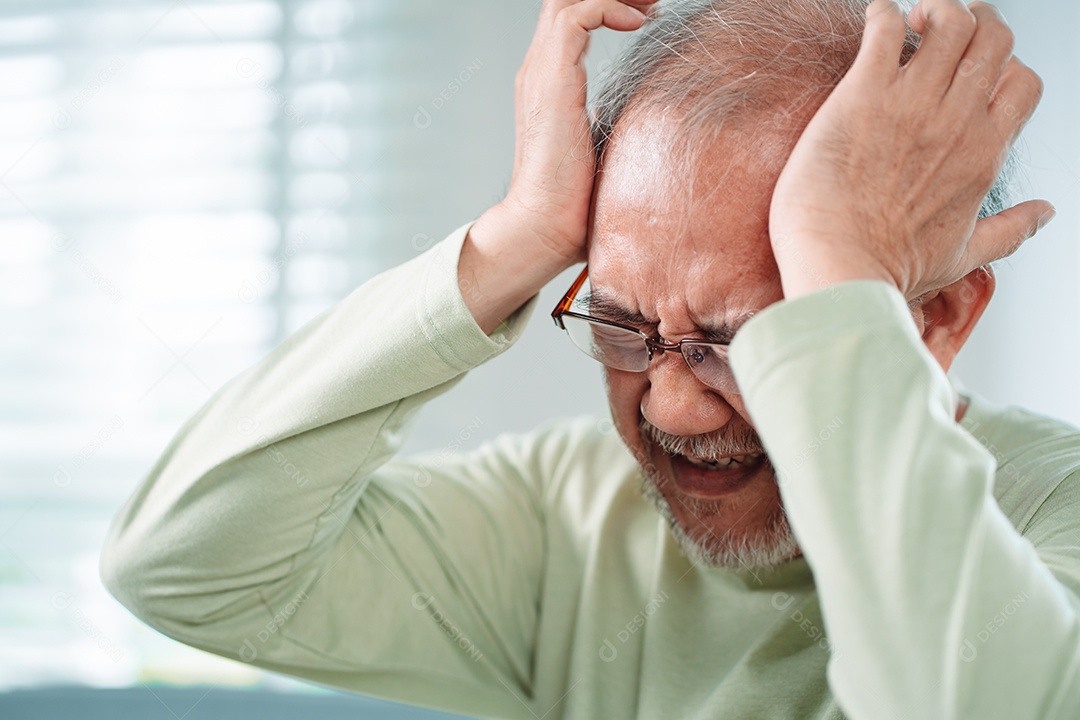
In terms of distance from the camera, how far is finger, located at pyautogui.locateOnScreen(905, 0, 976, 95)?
0.87 metres

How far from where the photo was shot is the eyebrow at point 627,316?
3.27 ft

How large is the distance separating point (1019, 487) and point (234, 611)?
935 millimetres

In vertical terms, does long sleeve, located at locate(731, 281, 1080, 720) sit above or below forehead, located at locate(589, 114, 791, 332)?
below

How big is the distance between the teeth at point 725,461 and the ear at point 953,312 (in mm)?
232

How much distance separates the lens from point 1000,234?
0.94 metres

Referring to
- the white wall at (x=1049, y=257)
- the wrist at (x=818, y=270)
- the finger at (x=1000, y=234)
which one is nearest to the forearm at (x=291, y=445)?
the wrist at (x=818, y=270)

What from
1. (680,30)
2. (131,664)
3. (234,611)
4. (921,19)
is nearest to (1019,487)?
(921,19)

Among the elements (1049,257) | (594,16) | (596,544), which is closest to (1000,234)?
(594,16)

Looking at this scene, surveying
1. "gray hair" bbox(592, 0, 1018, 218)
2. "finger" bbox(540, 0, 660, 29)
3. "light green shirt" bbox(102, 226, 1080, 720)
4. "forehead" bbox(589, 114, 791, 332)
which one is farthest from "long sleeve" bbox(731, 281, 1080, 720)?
"finger" bbox(540, 0, 660, 29)

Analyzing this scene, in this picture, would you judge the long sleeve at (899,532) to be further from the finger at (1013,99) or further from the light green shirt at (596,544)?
the finger at (1013,99)

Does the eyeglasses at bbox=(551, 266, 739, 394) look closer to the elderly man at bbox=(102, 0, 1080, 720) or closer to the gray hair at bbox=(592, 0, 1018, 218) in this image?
the elderly man at bbox=(102, 0, 1080, 720)

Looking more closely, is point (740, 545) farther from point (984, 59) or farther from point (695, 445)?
point (984, 59)

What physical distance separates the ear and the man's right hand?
0.40m

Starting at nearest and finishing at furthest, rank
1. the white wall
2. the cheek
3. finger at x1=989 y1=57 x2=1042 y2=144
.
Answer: finger at x1=989 y1=57 x2=1042 y2=144, the cheek, the white wall
